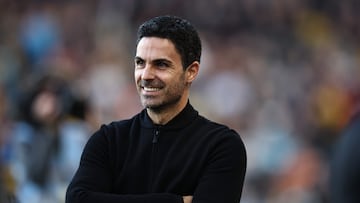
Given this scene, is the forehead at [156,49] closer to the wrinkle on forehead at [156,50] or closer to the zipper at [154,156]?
the wrinkle on forehead at [156,50]

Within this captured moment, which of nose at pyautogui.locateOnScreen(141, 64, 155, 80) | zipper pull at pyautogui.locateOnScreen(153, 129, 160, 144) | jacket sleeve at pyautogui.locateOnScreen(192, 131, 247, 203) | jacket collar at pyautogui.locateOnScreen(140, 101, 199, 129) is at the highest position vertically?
nose at pyautogui.locateOnScreen(141, 64, 155, 80)

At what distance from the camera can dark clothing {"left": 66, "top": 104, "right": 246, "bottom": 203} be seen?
3.36 m

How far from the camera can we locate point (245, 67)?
11.0 metres

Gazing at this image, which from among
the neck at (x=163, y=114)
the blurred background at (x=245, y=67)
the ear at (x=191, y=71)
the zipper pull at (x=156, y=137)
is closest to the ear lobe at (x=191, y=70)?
the ear at (x=191, y=71)

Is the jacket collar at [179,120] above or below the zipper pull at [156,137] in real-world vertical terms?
above

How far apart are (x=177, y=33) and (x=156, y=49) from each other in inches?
3.7

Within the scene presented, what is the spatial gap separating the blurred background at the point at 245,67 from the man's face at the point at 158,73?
5.69 metres

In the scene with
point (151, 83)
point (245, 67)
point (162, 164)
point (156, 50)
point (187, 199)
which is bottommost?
point (187, 199)

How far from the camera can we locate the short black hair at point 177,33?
342 cm

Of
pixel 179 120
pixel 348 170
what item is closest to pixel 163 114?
pixel 179 120

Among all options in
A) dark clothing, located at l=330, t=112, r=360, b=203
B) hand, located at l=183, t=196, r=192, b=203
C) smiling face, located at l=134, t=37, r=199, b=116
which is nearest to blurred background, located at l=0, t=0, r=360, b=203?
smiling face, located at l=134, t=37, r=199, b=116

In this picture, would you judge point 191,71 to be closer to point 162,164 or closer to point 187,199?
point 162,164

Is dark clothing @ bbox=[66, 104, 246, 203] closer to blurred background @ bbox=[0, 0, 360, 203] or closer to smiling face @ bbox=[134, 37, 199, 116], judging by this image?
smiling face @ bbox=[134, 37, 199, 116]

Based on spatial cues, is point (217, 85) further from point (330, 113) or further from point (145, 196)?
point (145, 196)
